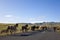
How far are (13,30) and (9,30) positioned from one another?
1103mm

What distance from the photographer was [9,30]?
43.8 metres

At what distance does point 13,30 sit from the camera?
4350 centimetres
